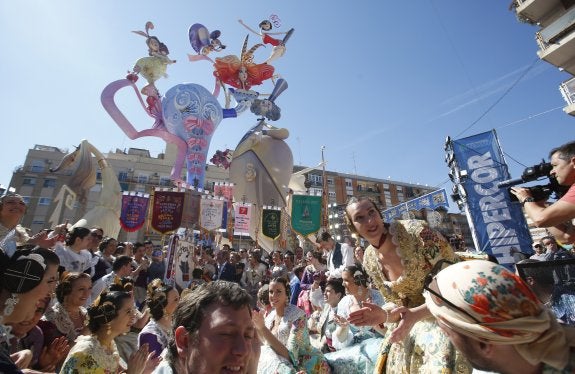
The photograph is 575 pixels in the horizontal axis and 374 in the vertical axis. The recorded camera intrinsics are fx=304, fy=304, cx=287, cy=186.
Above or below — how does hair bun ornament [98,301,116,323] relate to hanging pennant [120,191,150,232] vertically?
below

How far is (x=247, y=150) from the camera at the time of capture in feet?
60.6

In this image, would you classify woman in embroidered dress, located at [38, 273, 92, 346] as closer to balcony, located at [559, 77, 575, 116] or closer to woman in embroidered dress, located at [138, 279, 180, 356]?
woman in embroidered dress, located at [138, 279, 180, 356]

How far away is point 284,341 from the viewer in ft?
11.5

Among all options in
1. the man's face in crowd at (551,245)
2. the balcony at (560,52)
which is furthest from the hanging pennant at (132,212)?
the balcony at (560,52)

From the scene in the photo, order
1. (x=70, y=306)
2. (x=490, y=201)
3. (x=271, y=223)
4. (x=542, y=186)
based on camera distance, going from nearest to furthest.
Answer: (x=542, y=186)
(x=70, y=306)
(x=490, y=201)
(x=271, y=223)

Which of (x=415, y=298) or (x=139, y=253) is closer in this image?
(x=415, y=298)

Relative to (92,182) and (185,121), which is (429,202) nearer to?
(185,121)

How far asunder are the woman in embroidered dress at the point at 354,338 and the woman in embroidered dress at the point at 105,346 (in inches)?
71.0

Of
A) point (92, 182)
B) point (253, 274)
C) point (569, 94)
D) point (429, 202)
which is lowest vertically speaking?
point (253, 274)

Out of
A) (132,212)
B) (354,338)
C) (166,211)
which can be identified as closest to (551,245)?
(354,338)

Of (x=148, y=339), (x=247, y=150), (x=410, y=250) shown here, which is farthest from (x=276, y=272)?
(x=247, y=150)

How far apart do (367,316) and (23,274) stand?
2.18 metres

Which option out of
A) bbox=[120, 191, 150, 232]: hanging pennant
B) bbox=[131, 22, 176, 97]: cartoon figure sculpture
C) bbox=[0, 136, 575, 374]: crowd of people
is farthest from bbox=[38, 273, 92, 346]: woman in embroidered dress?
bbox=[131, 22, 176, 97]: cartoon figure sculpture

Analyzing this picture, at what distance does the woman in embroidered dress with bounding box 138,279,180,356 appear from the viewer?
3.02 meters
